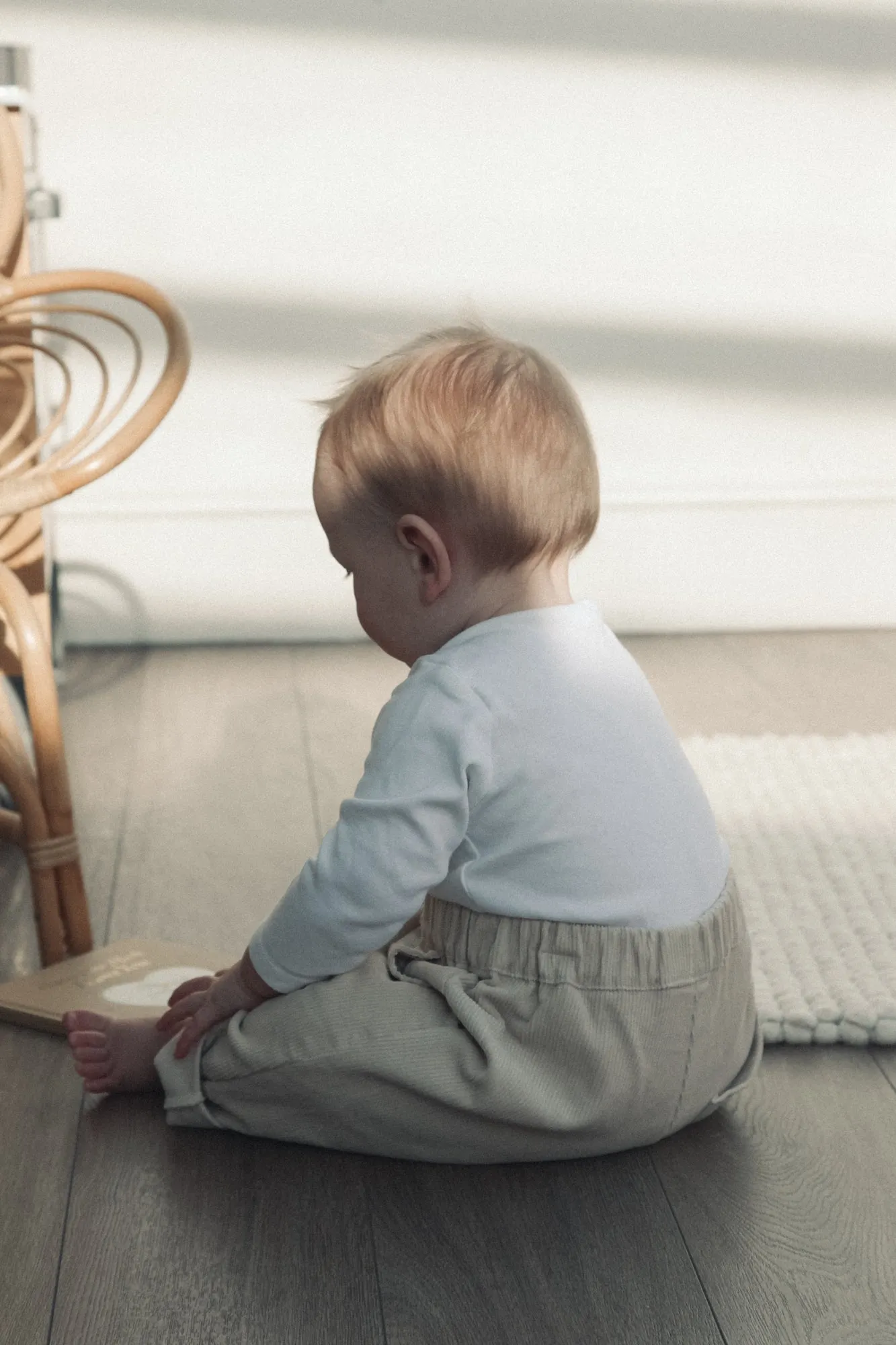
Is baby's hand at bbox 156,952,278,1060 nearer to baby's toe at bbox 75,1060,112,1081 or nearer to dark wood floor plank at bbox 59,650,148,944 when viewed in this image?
baby's toe at bbox 75,1060,112,1081

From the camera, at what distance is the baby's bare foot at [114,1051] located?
1.15 meters

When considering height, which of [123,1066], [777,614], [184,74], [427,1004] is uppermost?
[184,74]

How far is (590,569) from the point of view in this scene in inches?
105

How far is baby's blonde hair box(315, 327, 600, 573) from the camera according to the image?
106 centimetres

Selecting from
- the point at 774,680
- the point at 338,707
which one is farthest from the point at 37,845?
the point at 774,680

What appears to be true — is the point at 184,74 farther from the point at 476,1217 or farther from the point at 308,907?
the point at 476,1217

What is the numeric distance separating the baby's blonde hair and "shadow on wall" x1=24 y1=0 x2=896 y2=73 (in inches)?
60.6

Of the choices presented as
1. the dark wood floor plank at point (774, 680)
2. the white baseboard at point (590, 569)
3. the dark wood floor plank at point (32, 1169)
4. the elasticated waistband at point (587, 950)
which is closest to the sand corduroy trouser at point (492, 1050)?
the elasticated waistband at point (587, 950)

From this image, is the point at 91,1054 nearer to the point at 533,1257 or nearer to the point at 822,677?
the point at 533,1257

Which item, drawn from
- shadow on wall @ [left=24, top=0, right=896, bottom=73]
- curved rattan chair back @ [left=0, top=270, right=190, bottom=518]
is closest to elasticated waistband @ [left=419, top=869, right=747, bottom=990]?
curved rattan chair back @ [left=0, top=270, right=190, bottom=518]

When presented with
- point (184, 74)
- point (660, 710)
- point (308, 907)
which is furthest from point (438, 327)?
point (184, 74)

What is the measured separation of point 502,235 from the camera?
2.55m

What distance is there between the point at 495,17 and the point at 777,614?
111cm

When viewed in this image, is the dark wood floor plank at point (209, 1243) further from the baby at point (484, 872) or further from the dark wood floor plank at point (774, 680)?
the dark wood floor plank at point (774, 680)
